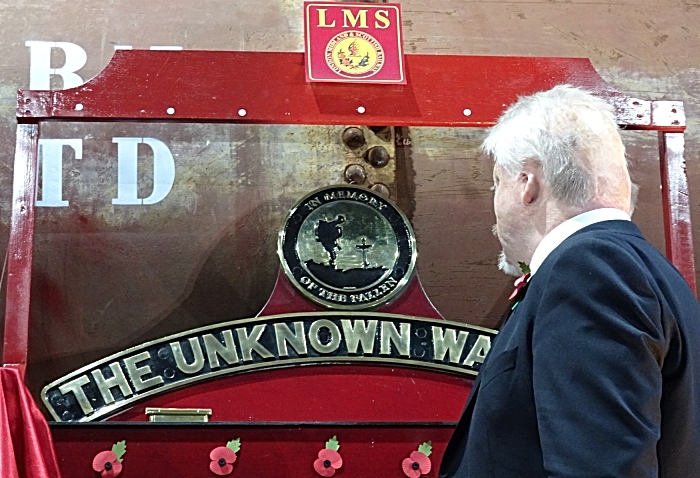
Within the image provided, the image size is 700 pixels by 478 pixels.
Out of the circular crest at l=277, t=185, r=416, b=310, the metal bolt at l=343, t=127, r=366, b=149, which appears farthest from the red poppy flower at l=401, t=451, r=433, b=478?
the metal bolt at l=343, t=127, r=366, b=149

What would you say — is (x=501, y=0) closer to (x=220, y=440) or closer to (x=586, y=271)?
(x=220, y=440)

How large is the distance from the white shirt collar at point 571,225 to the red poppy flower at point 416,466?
3.85ft

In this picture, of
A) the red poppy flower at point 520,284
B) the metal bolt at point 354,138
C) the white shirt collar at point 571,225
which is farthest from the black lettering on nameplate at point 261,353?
the white shirt collar at point 571,225

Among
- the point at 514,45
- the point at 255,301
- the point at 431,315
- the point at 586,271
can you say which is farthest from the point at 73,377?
the point at 514,45

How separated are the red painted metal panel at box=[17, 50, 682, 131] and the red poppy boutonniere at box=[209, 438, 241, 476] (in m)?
1.00

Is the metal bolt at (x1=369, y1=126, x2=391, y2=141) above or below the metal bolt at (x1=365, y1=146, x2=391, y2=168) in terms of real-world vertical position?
above

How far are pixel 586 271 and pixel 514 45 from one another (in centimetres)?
294

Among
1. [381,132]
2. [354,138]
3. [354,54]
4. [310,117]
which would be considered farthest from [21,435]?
[381,132]

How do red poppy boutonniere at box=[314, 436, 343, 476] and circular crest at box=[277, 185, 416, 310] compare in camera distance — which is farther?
circular crest at box=[277, 185, 416, 310]

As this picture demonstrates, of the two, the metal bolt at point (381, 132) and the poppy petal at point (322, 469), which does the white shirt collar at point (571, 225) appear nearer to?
the poppy petal at point (322, 469)

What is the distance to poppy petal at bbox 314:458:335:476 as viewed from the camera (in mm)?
2689

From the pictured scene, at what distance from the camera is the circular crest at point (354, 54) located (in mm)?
3094

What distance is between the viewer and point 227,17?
4.12 metres

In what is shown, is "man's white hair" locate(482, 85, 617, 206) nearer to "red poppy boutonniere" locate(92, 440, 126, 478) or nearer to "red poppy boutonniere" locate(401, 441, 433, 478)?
"red poppy boutonniere" locate(401, 441, 433, 478)
